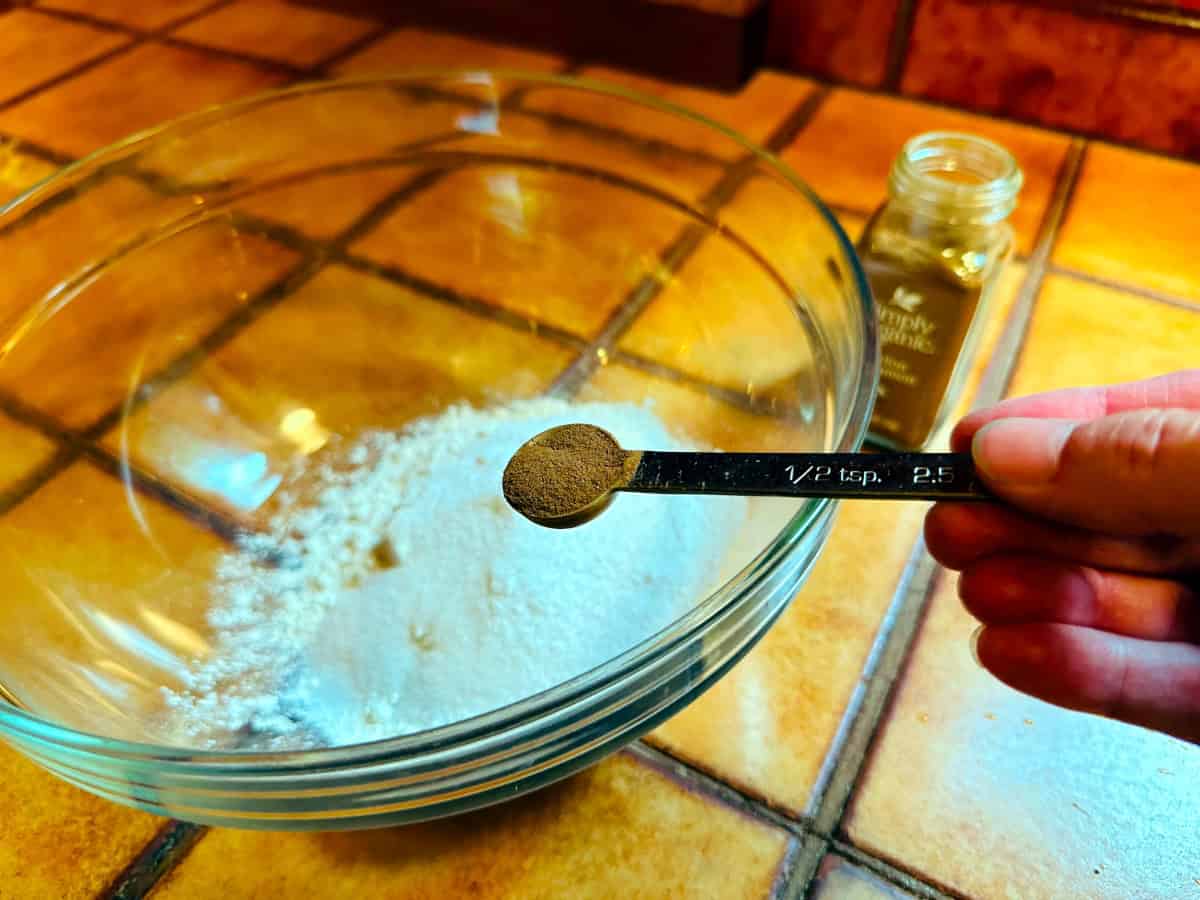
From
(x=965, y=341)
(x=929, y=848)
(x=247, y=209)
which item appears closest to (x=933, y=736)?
(x=929, y=848)

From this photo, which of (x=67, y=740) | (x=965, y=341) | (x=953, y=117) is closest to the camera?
(x=67, y=740)

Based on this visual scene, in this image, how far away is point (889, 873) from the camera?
383 mm

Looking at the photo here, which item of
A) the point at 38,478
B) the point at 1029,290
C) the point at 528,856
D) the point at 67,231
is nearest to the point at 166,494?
the point at 38,478

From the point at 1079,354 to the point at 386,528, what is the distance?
47cm

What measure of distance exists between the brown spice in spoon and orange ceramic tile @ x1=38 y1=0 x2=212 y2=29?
864 millimetres

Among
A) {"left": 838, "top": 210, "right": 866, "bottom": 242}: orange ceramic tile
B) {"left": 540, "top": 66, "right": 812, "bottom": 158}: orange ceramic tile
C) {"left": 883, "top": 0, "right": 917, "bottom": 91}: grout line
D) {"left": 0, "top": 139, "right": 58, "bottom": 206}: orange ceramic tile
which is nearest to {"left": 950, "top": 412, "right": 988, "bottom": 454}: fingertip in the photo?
{"left": 838, "top": 210, "right": 866, "bottom": 242}: orange ceramic tile

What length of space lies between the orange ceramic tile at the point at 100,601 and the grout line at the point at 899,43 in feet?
2.34

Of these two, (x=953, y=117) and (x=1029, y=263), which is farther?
(x=953, y=117)

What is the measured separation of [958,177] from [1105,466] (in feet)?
0.90

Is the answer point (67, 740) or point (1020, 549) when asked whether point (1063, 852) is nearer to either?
point (1020, 549)

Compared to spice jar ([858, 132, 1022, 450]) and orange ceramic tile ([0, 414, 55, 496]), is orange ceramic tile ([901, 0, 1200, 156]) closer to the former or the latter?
spice jar ([858, 132, 1022, 450])

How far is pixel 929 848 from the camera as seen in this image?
391 millimetres

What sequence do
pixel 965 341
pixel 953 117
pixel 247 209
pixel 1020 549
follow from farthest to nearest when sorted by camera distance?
pixel 953 117, pixel 247 209, pixel 965 341, pixel 1020 549

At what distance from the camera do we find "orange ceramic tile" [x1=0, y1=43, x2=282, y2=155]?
82 centimetres
